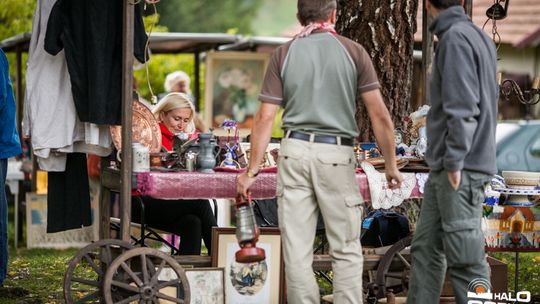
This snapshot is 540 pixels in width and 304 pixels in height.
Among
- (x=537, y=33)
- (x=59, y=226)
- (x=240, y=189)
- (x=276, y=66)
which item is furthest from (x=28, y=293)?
(x=537, y=33)

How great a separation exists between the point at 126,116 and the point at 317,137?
1.36 metres

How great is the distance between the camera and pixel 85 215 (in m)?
7.13

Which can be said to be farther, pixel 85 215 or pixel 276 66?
pixel 85 215

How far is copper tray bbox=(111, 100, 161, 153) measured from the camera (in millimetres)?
6848

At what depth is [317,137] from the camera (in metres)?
5.49

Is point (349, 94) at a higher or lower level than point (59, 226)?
higher

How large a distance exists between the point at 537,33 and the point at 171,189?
12816mm

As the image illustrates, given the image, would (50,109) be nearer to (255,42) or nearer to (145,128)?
(145,128)

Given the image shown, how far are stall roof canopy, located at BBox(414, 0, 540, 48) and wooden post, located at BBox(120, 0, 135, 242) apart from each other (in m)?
11.1

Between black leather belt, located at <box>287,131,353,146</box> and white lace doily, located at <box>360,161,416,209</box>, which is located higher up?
black leather belt, located at <box>287,131,353,146</box>

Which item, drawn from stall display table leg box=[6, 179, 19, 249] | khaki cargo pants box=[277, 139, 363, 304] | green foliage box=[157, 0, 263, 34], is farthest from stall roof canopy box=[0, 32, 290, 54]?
green foliage box=[157, 0, 263, 34]

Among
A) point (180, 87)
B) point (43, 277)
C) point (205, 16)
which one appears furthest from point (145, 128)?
point (205, 16)

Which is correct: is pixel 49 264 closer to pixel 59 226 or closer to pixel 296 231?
pixel 59 226

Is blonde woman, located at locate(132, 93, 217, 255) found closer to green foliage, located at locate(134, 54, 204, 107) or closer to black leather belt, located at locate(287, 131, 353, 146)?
black leather belt, located at locate(287, 131, 353, 146)
